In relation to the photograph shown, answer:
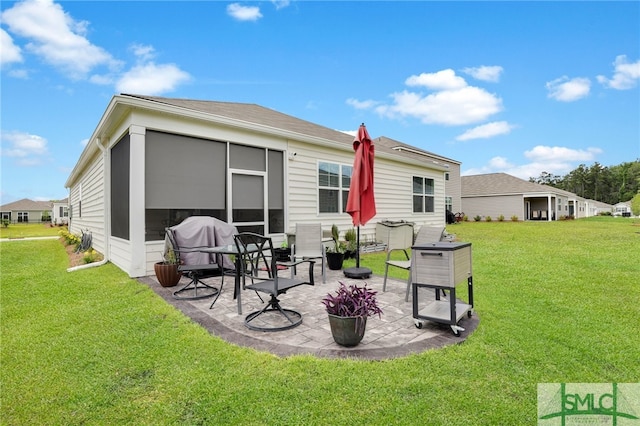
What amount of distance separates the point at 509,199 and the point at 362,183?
27868mm

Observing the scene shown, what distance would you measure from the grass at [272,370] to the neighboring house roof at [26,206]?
200 ft

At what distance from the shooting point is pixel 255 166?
285 inches

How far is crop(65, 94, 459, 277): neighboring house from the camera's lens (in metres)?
5.66

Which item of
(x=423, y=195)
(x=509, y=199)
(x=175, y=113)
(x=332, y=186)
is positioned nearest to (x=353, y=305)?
(x=175, y=113)

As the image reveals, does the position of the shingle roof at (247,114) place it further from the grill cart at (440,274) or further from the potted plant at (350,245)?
the grill cart at (440,274)

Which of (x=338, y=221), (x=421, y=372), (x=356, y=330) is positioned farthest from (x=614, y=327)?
(x=338, y=221)

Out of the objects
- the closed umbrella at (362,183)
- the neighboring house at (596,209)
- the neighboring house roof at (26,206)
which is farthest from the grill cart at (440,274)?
the neighboring house roof at (26,206)

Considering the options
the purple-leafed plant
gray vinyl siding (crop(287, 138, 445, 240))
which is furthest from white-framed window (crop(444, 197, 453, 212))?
the purple-leafed plant

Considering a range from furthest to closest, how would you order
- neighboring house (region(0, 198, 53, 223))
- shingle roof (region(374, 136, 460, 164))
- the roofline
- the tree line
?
the tree line < neighboring house (region(0, 198, 53, 223)) < shingle roof (region(374, 136, 460, 164)) < the roofline

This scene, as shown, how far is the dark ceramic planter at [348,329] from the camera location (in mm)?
2707

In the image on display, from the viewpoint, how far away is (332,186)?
8.98m

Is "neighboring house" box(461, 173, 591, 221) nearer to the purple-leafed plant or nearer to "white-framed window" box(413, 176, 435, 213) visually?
"white-framed window" box(413, 176, 435, 213)

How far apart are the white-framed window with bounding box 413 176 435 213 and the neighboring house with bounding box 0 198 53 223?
55.6 meters

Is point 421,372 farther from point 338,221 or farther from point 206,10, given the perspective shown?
point 206,10
